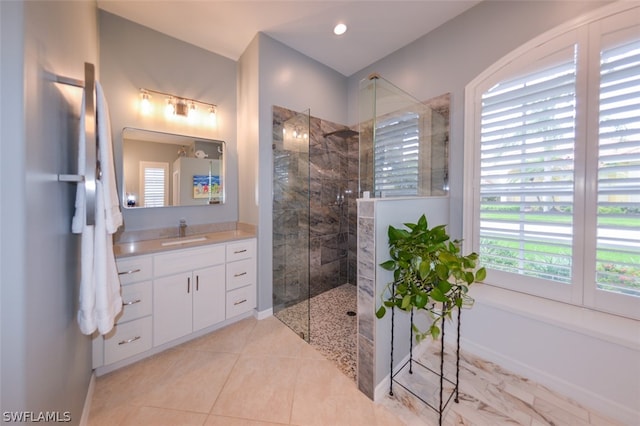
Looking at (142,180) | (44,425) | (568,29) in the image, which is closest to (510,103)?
(568,29)

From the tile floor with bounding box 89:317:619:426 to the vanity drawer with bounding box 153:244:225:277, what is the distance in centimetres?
68

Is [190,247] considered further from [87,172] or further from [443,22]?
[443,22]

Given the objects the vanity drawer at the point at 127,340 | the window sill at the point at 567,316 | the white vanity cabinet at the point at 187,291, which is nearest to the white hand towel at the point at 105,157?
the white vanity cabinet at the point at 187,291

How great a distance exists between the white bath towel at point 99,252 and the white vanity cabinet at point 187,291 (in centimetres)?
68

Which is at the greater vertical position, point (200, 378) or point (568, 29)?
point (568, 29)

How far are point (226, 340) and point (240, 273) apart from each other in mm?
594

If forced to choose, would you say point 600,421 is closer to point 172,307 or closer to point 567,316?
point 567,316

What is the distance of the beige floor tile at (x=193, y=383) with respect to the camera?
1.42 metres

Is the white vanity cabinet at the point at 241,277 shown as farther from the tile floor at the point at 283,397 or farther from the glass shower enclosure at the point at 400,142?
the glass shower enclosure at the point at 400,142

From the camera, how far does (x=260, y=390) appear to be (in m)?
1.52

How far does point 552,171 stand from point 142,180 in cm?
343

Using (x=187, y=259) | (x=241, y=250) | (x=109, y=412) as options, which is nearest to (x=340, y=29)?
(x=241, y=250)

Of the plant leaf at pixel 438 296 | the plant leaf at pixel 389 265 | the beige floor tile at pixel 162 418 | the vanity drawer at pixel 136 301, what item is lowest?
the beige floor tile at pixel 162 418

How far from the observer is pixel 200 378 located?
162 cm
